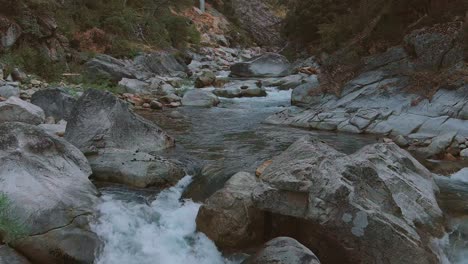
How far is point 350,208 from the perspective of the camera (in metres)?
4.53

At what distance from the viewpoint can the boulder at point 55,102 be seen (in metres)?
9.41

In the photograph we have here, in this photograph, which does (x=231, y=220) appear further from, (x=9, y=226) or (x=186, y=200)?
(x=9, y=226)

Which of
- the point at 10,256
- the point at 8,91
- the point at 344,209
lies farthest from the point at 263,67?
the point at 10,256

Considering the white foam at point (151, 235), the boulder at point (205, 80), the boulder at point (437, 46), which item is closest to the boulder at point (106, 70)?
the boulder at point (205, 80)

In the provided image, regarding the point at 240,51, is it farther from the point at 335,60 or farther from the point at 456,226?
the point at 456,226

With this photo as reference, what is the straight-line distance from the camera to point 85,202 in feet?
16.9

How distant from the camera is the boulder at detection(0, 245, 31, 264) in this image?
4.08m

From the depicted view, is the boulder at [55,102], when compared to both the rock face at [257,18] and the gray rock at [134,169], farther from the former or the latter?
the rock face at [257,18]

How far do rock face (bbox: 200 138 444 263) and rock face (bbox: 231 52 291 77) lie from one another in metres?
15.2

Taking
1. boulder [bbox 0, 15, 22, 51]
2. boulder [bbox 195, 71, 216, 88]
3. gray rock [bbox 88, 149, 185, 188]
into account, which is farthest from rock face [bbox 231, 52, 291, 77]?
gray rock [bbox 88, 149, 185, 188]

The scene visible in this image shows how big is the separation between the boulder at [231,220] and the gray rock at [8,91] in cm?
693

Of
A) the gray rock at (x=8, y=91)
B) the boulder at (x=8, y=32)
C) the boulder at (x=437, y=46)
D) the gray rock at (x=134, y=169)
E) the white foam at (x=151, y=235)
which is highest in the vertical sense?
the boulder at (x=437, y=46)

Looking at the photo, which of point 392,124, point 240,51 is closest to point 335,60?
point 392,124

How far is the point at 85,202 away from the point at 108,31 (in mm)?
16130
